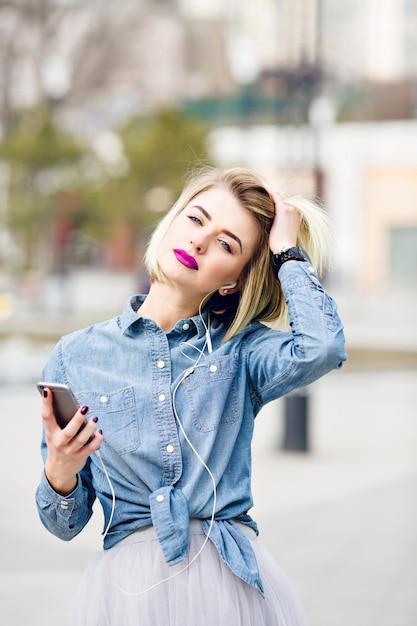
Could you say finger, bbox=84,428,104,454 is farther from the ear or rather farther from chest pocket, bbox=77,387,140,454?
the ear

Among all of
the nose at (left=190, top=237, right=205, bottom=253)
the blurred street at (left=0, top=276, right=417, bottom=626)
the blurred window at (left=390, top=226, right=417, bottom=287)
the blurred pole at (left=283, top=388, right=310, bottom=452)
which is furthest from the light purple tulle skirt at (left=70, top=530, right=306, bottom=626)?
the blurred window at (left=390, top=226, right=417, bottom=287)

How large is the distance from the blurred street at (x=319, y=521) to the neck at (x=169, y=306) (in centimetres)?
258

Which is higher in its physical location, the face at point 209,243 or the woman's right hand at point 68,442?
the face at point 209,243

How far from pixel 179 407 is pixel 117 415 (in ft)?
0.39

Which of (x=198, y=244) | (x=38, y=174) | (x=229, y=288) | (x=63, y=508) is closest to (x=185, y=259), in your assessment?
(x=198, y=244)

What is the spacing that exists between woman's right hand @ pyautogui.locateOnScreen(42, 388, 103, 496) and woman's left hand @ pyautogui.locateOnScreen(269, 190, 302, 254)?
0.52 m

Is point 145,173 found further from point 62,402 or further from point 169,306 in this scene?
point 62,402

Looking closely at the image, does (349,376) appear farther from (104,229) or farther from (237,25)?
(237,25)

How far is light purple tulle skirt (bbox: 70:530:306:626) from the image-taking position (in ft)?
6.12

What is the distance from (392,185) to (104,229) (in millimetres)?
14266

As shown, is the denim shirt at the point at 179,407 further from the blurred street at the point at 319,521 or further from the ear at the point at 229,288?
the blurred street at the point at 319,521

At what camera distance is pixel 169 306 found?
1.99 m

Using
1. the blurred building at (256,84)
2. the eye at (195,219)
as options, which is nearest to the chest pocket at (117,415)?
the eye at (195,219)

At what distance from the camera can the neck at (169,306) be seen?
6.51 feet
